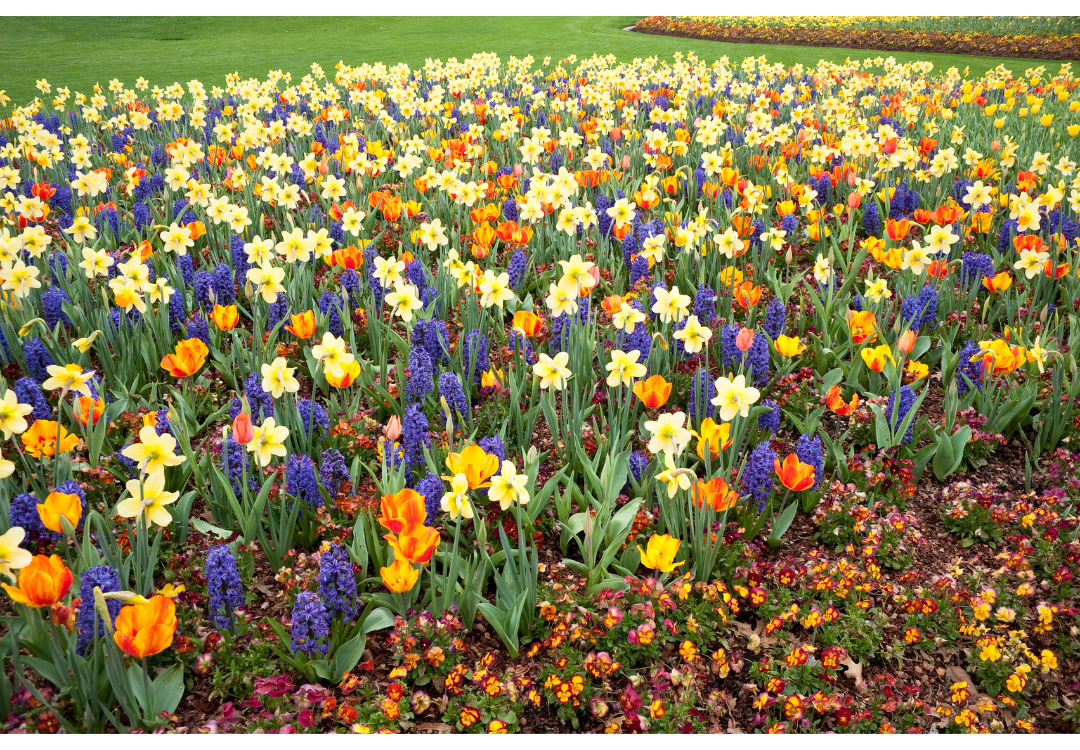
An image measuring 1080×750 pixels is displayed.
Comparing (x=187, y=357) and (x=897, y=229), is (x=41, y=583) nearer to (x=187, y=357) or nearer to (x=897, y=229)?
(x=187, y=357)

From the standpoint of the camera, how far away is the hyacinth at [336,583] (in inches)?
74.7

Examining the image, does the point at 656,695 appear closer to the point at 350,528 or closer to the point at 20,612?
the point at 350,528

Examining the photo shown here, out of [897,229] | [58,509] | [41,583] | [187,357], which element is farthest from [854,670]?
[897,229]

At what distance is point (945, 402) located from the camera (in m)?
2.79

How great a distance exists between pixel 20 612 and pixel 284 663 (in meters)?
0.70

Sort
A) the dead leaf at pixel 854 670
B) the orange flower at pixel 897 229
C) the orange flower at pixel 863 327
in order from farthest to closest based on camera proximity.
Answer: the orange flower at pixel 897 229 → the orange flower at pixel 863 327 → the dead leaf at pixel 854 670

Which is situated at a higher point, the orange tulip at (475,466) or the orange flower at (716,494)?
the orange tulip at (475,466)

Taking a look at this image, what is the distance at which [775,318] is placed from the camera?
326cm

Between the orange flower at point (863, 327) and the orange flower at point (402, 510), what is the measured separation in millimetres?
2138

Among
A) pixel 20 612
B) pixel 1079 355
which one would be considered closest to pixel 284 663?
pixel 20 612

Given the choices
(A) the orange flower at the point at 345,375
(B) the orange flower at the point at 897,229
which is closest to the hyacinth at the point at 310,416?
(A) the orange flower at the point at 345,375

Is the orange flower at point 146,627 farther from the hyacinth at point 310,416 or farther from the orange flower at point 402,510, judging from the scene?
the hyacinth at point 310,416

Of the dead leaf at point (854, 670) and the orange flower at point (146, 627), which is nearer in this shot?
the orange flower at point (146, 627)

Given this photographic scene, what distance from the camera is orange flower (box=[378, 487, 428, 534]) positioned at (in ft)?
5.92
